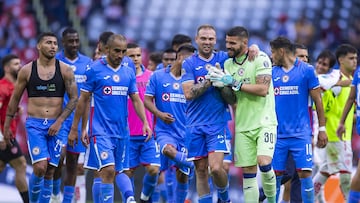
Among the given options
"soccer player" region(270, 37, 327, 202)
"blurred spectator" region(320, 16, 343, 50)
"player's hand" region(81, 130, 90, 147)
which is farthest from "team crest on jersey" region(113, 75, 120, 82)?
"blurred spectator" region(320, 16, 343, 50)

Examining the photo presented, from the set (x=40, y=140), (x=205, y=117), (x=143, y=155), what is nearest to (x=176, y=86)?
(x=143, y=155)

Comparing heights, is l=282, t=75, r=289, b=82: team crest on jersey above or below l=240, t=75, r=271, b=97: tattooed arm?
above

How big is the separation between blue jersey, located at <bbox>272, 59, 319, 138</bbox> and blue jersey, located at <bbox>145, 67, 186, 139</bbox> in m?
1.82

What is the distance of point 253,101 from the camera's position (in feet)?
37.5

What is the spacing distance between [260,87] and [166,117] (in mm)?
2488

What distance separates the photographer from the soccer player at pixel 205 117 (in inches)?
459

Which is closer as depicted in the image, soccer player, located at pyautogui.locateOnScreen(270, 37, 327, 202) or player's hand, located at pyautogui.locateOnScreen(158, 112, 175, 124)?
soccer player, located at pyautogui.locateOnScreen(270, 37, 327, 202)

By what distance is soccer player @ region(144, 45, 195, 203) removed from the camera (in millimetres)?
13516

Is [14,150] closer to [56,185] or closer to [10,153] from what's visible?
[10,153]

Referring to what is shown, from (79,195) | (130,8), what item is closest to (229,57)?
(79,195)

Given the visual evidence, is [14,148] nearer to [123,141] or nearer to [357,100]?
[123,141]

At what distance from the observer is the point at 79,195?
563 inches

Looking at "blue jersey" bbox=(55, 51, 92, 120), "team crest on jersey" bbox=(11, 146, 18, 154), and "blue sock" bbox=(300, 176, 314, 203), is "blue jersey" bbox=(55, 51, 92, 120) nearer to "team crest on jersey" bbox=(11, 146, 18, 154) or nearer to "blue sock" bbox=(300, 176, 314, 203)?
"team crest on jersey" bbox=(11, 146, 18, 154)

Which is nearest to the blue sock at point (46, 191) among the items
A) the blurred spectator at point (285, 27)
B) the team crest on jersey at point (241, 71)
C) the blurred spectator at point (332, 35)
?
the team crest on jersey at point (241, 71)
